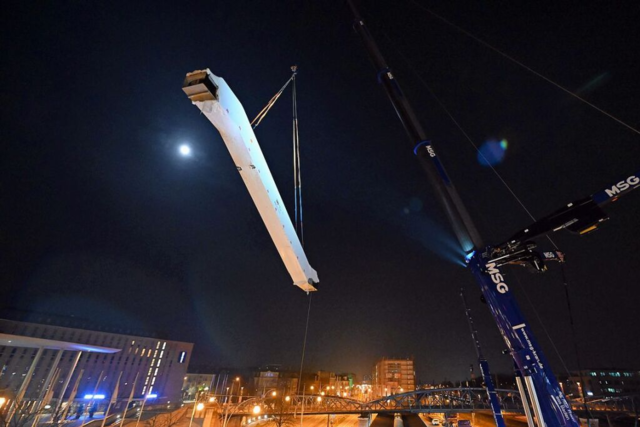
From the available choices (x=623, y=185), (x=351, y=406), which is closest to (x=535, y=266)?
(x=623, y=185)

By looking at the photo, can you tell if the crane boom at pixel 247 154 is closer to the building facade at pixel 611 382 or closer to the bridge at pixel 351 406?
the bridge at pixel 351 406

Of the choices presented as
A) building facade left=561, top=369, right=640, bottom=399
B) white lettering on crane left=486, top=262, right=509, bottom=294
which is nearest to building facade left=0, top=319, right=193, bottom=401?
white lettering on crane left=486, top=262, right=509, bottom=294

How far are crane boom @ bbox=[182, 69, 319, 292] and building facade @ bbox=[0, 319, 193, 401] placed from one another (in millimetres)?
74560

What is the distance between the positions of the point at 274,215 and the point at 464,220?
6214mm

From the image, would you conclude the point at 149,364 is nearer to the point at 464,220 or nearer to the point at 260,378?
the point at 260,378

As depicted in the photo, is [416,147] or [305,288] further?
[416,147]

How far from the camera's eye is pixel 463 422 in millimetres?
40438

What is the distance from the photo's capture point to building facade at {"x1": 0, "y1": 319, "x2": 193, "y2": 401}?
239ft

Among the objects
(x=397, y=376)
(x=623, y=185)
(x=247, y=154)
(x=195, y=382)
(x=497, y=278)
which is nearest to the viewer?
(x=623, y=185)

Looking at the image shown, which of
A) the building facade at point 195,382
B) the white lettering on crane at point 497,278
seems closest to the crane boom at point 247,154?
the white lettering on crane at point 497,278

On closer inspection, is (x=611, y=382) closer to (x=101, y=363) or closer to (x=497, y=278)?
(x=497, y=278)

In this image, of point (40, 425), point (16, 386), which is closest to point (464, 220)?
point (40, 425)

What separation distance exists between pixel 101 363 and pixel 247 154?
10744 centimetres

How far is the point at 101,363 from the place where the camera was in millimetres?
86125
